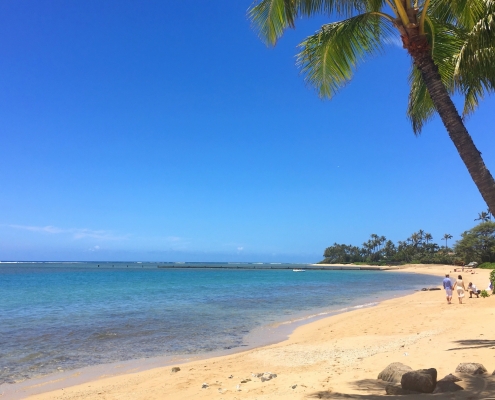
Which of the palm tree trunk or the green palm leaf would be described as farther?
the green palm leaf

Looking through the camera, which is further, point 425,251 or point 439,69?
point 425,251

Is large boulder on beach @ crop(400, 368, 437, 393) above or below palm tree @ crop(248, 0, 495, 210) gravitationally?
below

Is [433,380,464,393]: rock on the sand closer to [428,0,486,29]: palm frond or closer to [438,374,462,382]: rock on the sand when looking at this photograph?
[438,374,462,382]: rock on the sand

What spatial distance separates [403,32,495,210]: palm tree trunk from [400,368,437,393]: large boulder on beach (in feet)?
7.55

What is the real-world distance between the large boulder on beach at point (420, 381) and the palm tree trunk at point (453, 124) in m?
2.30

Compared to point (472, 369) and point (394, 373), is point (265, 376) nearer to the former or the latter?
Answer: point (394, 373)

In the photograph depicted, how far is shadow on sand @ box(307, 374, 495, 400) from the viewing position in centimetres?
464

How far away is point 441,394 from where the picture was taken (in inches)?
188

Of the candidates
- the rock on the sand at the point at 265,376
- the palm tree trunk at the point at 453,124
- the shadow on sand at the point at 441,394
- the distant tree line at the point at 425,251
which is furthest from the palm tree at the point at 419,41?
the distant tree line at the point at 425,251

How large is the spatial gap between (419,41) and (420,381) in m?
4.69

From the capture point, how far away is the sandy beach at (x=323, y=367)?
19.3ft

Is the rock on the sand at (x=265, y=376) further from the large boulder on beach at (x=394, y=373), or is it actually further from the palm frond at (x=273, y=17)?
the palm frond at (x=273, y=17)

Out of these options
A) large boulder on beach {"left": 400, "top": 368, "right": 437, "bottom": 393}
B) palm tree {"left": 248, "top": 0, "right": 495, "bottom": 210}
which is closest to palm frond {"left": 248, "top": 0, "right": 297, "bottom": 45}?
palm tree {"left": 248, "top": 0, "right": 495, "bottom": 210}

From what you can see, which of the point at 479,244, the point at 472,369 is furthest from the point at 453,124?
the point at 479,244
